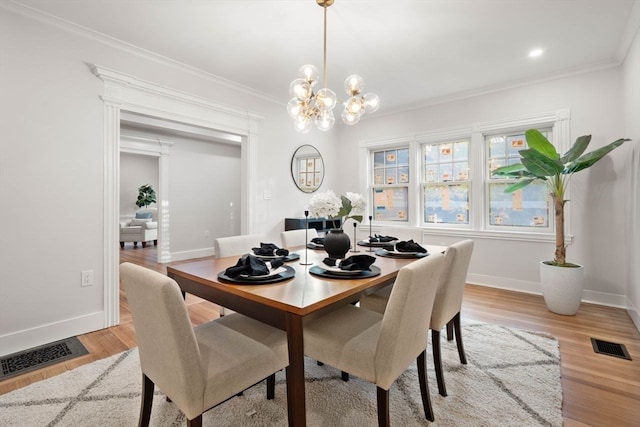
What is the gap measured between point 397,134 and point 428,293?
3660 mm

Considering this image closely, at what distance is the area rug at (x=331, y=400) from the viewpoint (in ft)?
4.95

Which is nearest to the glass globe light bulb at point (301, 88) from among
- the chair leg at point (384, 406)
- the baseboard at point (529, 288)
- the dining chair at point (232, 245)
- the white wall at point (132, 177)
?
the dining chair at point (232, 245)

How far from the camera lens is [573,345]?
7.56ft

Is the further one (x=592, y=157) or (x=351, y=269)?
(x=592, y=157)

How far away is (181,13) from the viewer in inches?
89.5

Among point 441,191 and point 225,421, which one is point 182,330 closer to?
point 225,421

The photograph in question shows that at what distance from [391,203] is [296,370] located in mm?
3946

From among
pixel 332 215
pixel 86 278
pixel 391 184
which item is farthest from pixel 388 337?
pixel 391 184

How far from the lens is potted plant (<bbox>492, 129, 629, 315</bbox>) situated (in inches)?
112

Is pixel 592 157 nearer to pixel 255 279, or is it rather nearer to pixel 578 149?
pixel 578 149

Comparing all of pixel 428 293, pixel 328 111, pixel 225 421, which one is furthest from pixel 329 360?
pixel 328 111

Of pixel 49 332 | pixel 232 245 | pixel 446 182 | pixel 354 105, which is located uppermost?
pixel 354 105

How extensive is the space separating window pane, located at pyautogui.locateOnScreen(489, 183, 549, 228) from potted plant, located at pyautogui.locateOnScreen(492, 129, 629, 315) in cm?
56

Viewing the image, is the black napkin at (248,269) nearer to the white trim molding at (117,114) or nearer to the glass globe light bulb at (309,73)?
the glass globe light bulb at (309,73)
